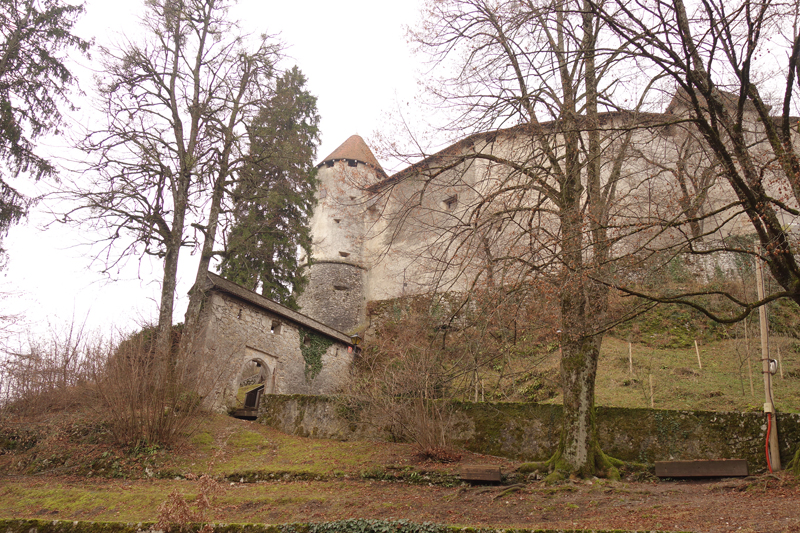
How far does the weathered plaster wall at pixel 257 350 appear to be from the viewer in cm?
1292

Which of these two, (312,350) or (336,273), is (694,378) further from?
(336,273)

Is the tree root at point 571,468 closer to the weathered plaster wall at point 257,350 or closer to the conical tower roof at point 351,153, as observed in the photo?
the weathered plaster wall at point 257,350

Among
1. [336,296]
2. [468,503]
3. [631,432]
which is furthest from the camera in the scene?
[336,296]

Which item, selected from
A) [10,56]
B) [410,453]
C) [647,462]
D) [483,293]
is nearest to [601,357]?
[647,462]

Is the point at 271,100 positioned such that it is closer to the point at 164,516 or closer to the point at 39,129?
the point at 39,129

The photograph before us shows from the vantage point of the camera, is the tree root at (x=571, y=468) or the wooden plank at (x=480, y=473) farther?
the wooden plank at (x=480, y=473)

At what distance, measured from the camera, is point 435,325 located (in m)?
8.09

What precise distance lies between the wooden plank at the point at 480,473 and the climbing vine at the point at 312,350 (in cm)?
958

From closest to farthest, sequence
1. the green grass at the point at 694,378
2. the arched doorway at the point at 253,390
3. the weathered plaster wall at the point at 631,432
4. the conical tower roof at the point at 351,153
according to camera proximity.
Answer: the weathered plaster wall at the point at 631,432
the green grass at the point at 694,378
the arched doorway at the point at 253,390
the conical tower roof at the point at 351,153

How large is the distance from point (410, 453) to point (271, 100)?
33.4 ft

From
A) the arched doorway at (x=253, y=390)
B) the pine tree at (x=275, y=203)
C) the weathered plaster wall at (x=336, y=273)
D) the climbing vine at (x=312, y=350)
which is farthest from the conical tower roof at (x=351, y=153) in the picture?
the arched doorway at (x=253, y=390)

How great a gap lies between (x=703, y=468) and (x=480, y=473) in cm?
297

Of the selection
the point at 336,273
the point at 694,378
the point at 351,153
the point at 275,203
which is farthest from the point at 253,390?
the point at 351,153

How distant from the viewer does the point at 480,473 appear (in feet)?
22.9
